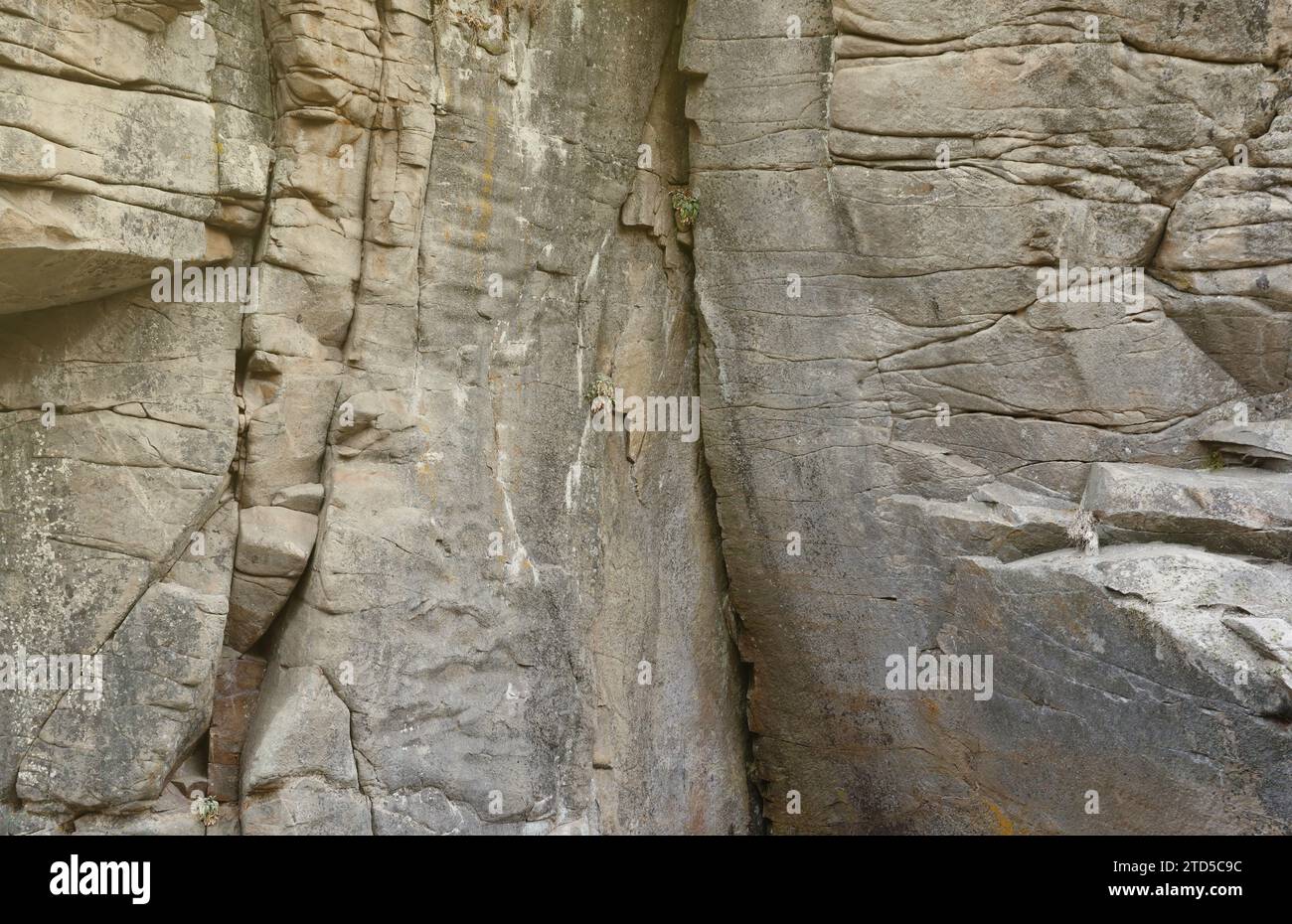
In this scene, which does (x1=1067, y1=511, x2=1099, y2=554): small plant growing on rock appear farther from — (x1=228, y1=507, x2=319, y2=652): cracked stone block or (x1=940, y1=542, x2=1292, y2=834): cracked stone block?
(x1=228, y1=507, x2=319, y2=652): cracked stone block

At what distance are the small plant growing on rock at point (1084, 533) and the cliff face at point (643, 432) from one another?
0.32 feet

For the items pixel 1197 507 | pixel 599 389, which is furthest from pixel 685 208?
pixel 1197 507

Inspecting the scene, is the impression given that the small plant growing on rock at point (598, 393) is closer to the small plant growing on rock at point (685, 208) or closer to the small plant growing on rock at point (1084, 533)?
the small plant growing on rock at point (685, 208)

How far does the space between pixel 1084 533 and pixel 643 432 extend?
3550mm

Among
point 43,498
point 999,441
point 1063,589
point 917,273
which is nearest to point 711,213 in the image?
point 917,273

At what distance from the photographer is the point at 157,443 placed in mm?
8453

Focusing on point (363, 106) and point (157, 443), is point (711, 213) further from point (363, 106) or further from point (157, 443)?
point (157, 443)

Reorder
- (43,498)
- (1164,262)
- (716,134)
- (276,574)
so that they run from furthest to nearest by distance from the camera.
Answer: (716,134) → (1164,262) → (276,574) → (43,498)

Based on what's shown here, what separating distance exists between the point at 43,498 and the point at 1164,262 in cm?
813

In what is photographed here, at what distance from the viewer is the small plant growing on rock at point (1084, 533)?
9.17 metres

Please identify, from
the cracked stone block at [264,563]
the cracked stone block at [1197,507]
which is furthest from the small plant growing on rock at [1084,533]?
the cracked stone block at [264,563]

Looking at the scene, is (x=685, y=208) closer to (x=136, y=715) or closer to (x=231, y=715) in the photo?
(x=231, y=715)

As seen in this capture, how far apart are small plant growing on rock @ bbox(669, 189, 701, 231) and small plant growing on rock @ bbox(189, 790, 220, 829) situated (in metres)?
5.77

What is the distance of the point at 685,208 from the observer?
415 inches
